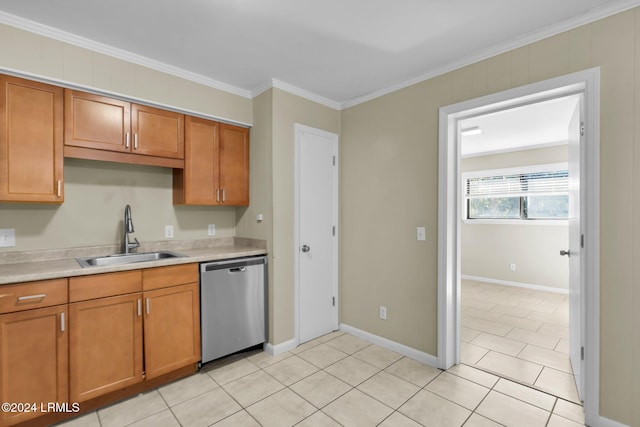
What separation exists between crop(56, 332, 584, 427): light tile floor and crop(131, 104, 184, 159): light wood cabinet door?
1886 mm

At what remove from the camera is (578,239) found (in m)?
2.14

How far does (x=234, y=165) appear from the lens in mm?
3062

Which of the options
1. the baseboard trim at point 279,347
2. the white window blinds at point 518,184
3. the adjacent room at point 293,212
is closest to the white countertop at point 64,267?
the adjacent room at point 293,212

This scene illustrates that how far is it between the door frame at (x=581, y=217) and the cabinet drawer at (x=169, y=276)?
208cm

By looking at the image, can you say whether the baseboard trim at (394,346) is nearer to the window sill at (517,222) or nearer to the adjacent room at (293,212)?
the adjacent room at (293,212)

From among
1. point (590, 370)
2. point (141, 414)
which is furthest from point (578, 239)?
point (141, 414)

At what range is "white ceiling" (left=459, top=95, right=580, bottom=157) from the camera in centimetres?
357

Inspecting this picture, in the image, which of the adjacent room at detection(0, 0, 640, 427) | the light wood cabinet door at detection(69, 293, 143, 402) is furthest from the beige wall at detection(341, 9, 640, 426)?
the light wood cabinet door at detection(69, 293, 143, 402)

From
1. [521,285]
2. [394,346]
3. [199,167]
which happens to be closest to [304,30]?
[199,167]

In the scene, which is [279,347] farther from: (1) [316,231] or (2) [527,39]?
(2) [527,39]

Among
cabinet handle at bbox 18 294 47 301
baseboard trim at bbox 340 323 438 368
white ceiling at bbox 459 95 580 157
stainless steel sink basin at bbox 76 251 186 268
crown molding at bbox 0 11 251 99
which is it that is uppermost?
crown molding at bbox 0 11 251 99

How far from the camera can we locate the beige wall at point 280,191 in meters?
2.90

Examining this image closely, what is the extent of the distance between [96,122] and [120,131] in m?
0.16

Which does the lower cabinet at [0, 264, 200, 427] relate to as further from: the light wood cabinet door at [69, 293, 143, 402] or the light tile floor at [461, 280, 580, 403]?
the light tile floor at [461, 280, 580, 403]
